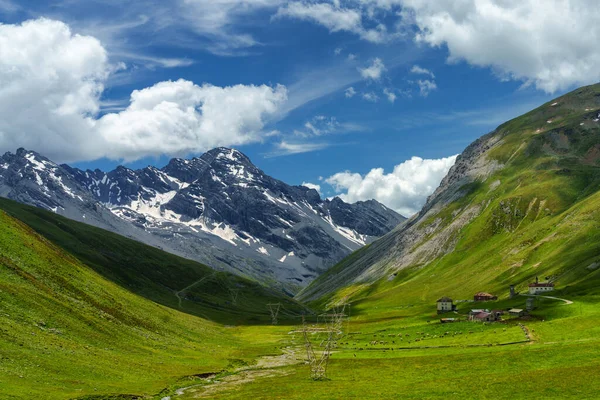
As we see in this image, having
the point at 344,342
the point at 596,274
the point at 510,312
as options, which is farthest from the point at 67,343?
the point at 596,274

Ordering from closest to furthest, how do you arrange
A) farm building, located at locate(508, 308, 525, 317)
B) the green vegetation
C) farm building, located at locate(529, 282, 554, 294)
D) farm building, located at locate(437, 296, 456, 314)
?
the green vegetation
farm building, located at locate(508, 308, 525, 317)
farm building, located at locate(529, 282, 554, 294)
farm building, located at locate(437, 296, 456, 314)

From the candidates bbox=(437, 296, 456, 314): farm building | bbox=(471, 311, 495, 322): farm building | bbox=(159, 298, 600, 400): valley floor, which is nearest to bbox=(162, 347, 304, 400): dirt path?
bbox=(159, 298, 600, 400): valley floor

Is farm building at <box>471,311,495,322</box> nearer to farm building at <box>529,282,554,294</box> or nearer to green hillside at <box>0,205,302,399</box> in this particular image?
farm building at <box>529,282,554,294</box>

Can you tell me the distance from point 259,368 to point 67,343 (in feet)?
117

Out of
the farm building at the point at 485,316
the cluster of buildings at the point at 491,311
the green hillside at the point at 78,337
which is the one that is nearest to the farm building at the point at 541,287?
the cluster of buildings at the point at 491,311

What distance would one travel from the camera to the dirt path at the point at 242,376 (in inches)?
2672

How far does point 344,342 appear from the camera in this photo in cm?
13962

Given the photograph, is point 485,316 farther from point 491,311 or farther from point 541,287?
point 541,287

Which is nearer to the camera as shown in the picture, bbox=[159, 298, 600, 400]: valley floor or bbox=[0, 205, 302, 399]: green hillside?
bbox=[159, 298, 600, 400]: valley floor

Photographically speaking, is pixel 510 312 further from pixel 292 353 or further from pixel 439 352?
pixel 292 353

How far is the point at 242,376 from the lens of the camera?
86.0 m

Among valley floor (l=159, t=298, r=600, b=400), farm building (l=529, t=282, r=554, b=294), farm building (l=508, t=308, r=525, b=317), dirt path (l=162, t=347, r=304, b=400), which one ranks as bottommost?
dirt path (l=162, t=347, r=304, b=400)

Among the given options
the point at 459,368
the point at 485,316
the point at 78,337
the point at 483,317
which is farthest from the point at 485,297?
the point at 78,337

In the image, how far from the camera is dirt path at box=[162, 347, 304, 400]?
67.9 meters
